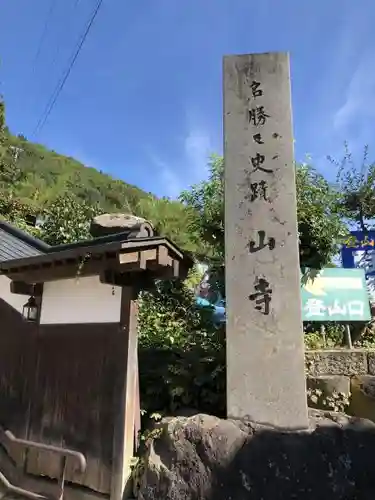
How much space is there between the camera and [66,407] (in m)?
6.02

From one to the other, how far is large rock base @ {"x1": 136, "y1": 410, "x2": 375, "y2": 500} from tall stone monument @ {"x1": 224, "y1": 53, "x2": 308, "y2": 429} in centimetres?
24

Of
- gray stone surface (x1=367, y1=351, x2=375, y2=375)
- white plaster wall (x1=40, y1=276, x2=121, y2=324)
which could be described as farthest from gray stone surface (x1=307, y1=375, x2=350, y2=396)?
white plaster wall (x1=40, y1=276, x2=121, y2=324)

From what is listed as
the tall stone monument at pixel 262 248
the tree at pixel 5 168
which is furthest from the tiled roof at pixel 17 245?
the tree at pixel 5 168

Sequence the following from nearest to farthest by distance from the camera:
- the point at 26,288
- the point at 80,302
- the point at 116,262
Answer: the point at 116,262, the point at 80,302, the point at 26,288

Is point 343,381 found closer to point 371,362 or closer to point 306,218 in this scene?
point 371,362

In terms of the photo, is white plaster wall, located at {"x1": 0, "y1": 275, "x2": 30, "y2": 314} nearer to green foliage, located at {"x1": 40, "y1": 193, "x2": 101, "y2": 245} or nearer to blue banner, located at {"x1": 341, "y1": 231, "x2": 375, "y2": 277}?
green foliage, located at {"x1": 40, "y1": 193, "x2": 101, "y2": 245}

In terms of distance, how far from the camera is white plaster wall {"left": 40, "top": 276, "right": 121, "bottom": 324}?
6023 millimetres

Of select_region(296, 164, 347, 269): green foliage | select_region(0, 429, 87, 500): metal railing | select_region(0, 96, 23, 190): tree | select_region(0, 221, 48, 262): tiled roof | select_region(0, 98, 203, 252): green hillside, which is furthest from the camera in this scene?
select_region(0, 96, 23, 190): tree

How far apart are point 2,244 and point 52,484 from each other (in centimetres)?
567

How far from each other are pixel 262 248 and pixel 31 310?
160 inches

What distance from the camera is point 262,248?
5758 millimetres

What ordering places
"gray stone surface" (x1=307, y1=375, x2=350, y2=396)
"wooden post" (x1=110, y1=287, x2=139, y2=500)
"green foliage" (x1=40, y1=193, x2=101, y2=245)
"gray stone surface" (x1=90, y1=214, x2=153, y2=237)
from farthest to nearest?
"green foliage" (x1=40, y1=193, x2=101, y2=245) < "gray stone surface" (x1=90, y1=214, x2=153, y2=237) < "gray stone surface" (x1=307, y1=375, x2=350, y2=396) < "wooden post" (x1=110, y1=287, x2=139, y2=500)

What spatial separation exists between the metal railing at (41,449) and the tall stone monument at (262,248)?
2.08 meters

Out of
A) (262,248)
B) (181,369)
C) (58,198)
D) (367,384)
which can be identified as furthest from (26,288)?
(58,198)
